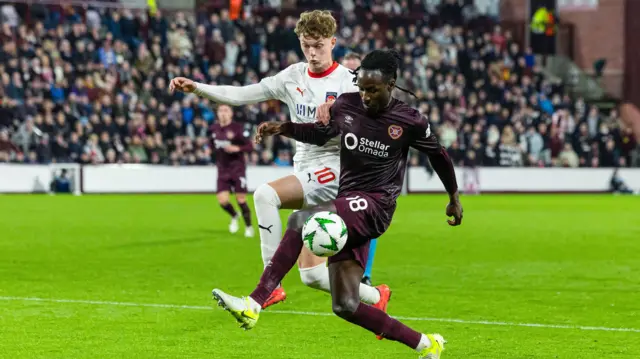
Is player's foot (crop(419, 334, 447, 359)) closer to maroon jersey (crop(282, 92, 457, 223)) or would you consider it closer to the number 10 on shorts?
maroon jersey (crop(282, 92, 457, 223))

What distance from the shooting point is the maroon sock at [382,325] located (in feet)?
20.0

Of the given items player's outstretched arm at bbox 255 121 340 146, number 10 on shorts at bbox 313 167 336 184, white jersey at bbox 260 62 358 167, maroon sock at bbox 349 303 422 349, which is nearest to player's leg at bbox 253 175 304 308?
number 10 on shorts at bbox 313 167 336 184

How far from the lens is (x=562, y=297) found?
9.96m

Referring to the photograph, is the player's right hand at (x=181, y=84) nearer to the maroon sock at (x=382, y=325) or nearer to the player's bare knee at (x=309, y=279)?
the player's bare knee at (x=309, y=279)

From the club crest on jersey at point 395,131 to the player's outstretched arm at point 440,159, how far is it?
0.12 metres

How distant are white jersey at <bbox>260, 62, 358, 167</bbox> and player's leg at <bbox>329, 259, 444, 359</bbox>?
180cm

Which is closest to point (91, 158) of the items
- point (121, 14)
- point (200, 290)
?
point (121, 14)

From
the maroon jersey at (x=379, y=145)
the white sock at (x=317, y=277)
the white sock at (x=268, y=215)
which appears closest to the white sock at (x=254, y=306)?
the maroon jersey at (x=379, y=145)

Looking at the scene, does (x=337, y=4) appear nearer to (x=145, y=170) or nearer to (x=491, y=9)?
(x=491, y=9)

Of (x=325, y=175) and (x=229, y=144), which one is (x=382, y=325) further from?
(x=229, y=144)

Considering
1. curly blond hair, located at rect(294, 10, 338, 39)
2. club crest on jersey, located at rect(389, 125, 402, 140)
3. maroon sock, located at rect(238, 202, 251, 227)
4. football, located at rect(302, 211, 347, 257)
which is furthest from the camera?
maroon sock, located at rect(238, 202, 251, 227)

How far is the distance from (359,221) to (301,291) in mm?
4290

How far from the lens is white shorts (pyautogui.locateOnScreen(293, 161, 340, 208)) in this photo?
7754 mm

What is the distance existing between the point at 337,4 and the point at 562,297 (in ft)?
97.2
